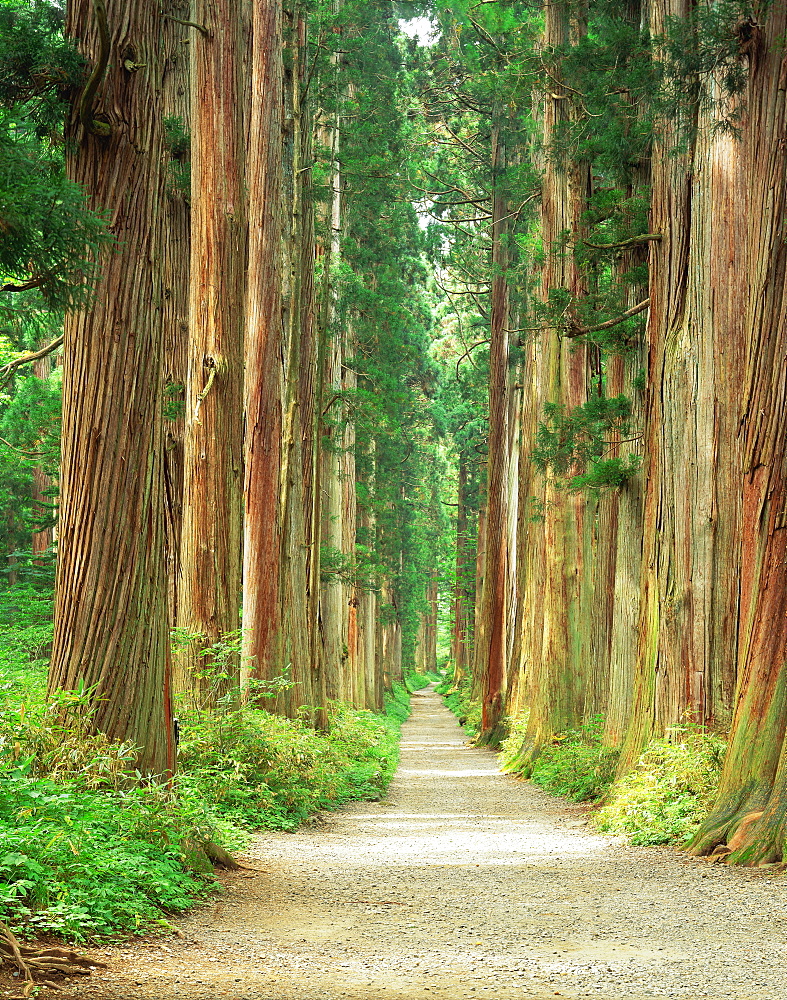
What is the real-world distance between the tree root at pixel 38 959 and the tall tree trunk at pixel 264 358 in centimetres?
827

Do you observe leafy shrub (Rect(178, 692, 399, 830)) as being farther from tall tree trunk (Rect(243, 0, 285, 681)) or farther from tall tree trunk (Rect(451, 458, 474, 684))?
tall tree trunk (Rect(451, 458, 474, 684))

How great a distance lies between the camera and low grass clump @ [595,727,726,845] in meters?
8.34

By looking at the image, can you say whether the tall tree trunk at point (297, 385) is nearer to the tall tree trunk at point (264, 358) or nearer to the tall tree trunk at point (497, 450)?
the tall tree trunk at point (264, 358)

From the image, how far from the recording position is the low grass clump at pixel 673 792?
27.3 ft

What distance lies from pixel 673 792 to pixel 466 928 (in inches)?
156

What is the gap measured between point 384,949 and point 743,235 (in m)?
7.27

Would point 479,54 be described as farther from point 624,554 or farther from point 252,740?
point 252,740

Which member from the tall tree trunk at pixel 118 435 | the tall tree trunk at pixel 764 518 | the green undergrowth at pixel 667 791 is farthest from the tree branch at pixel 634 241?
the tall tree trunk at pixel 118 435

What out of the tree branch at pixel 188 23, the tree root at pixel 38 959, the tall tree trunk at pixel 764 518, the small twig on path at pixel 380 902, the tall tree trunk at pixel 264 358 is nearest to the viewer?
the tree root at pixel 38 959

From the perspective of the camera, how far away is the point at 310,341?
1706 cm

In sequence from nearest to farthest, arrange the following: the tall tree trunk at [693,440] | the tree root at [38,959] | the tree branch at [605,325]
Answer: the tree root at [38,959]
the tall tree trunk at [693,440]
the tree branch at [605,325]

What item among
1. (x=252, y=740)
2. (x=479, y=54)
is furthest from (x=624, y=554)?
(x=479, y=54)

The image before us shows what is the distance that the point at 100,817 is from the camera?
210 inches

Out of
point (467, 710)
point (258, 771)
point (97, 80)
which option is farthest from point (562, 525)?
point (467, 710)
